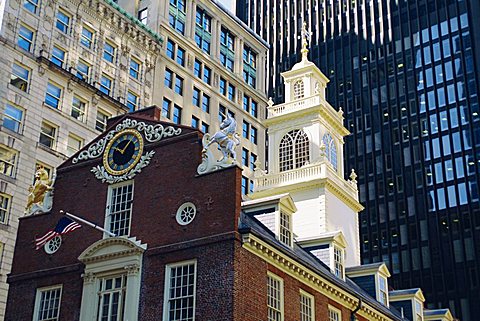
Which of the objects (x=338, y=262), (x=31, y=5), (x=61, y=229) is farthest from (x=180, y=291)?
(x=31, y=5)

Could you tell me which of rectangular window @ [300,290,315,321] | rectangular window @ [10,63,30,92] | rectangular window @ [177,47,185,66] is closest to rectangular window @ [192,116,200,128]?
rectangular window @ [177,47,185,66]

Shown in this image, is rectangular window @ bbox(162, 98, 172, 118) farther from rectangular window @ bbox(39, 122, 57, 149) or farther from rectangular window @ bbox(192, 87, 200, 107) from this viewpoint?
rectangular window @ bbox(39, 122, 57, 149)

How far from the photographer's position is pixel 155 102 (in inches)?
2643

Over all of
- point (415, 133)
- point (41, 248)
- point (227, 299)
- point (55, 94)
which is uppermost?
point (415, 133)

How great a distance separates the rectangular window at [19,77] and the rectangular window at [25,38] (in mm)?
1652

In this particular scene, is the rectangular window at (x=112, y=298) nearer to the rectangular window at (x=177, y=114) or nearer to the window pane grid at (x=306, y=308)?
the window pane grid at (x=306, y=308)

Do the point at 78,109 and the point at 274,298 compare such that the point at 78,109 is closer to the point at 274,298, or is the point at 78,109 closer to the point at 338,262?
the point at 338,262

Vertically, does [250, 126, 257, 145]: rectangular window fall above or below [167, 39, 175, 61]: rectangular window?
below

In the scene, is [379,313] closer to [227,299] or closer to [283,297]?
[283,297]

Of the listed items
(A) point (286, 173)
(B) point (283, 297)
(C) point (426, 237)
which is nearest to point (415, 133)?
(C) point (426, 237)

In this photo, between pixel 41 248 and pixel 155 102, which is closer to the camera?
pixel 41 248

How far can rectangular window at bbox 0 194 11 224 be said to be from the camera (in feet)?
166

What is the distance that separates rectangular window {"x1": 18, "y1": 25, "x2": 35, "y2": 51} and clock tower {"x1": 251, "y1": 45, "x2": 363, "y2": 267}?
751 inches

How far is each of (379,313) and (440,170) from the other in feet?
204
